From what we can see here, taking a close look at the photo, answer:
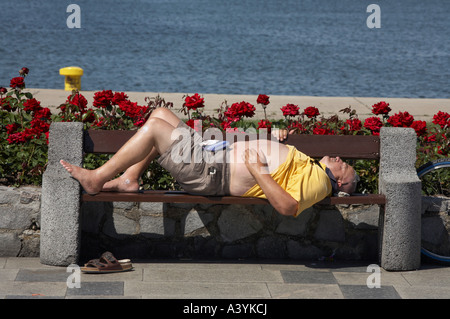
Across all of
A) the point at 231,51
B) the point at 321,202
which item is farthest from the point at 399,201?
the point at 231,51

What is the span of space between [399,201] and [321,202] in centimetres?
56

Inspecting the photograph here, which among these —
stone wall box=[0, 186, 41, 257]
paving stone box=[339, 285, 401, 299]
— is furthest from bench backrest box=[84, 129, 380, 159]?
stone wall box=[0, 186, 41, 257]

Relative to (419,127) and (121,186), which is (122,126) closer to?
(121,186)

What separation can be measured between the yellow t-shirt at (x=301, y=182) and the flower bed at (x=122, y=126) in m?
0.67

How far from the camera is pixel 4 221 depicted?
4.96m

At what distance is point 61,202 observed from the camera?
4738 millimetres

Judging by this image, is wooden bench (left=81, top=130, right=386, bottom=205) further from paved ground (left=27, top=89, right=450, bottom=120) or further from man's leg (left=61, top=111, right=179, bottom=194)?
paved ground (left=27, top=89, right=450, bottom=120)

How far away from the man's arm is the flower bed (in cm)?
72

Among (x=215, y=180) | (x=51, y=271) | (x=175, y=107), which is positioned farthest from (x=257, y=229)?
(x=175, y=107)

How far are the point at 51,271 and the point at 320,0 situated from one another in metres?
71.4

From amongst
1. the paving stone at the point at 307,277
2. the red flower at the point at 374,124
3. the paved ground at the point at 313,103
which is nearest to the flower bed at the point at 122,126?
the red flower at the point at 374,124

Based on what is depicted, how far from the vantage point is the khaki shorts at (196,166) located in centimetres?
466

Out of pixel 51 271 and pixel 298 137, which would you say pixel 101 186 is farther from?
pixel 298 137

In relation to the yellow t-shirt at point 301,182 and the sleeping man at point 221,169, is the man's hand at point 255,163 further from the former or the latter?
the yellow t-shirt at point 301,182
